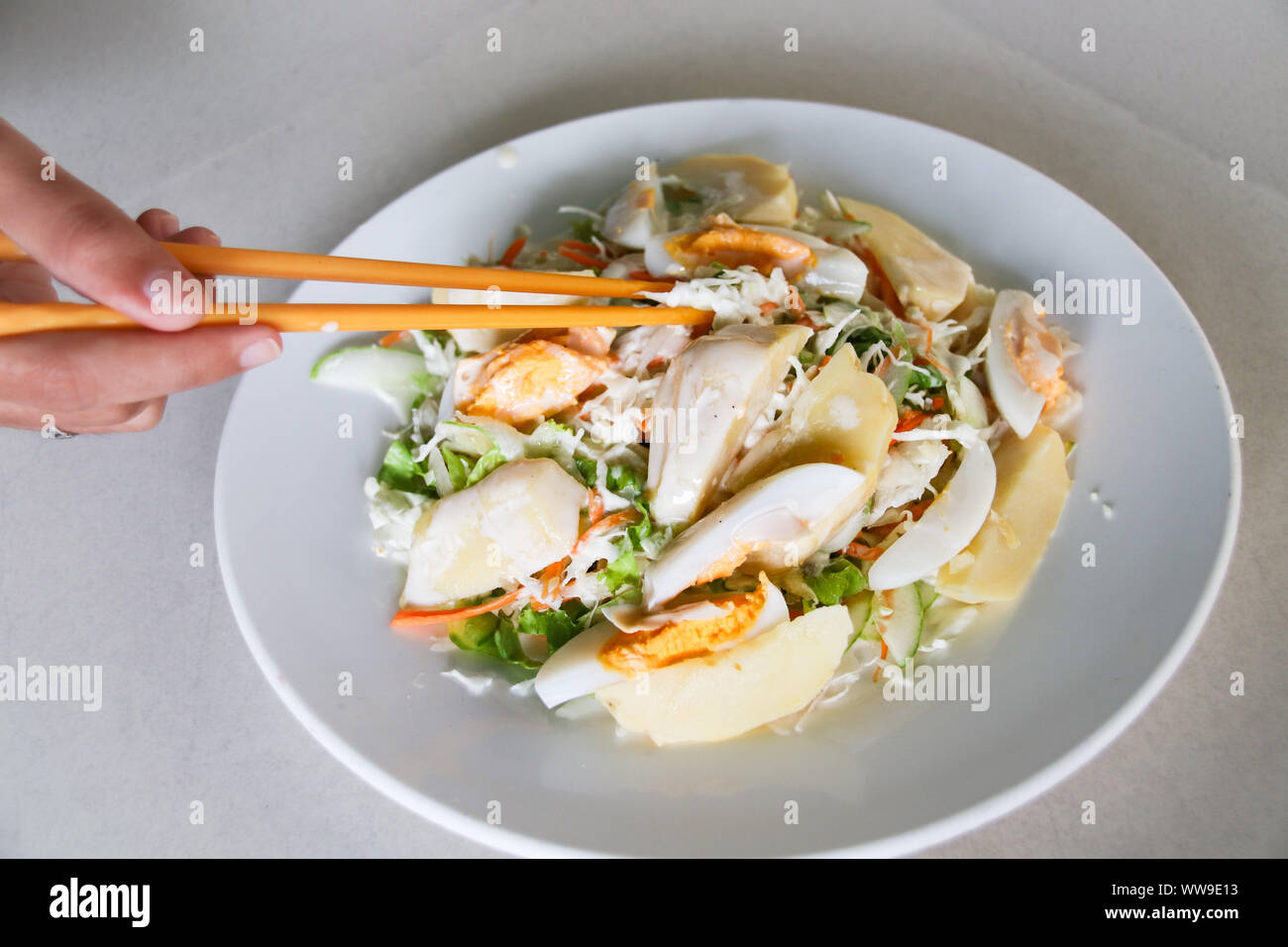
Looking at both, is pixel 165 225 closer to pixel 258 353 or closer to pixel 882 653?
pixel 258 353

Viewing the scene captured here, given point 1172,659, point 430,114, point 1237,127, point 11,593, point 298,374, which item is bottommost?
point 1172,659

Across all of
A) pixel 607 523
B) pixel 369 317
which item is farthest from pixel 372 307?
pixel 607 523

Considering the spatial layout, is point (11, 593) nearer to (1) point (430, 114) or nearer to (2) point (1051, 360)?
(1) point (430, 114)

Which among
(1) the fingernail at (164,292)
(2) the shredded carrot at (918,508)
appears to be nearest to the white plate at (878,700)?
(2) the shredded carrot at (918,508)

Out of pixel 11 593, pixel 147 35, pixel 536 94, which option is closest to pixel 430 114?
pixel 536 94

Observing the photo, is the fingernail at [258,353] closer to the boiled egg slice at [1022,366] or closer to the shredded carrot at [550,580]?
the shredded carrot at [550,580]
